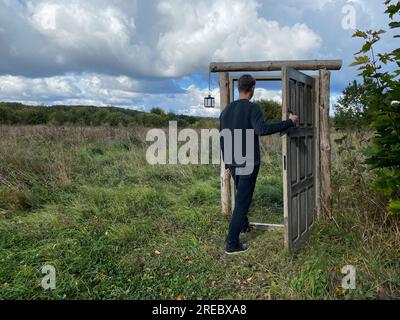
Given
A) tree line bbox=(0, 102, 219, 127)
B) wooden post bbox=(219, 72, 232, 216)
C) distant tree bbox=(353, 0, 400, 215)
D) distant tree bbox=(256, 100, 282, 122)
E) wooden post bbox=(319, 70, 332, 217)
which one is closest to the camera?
distant tree bbox=(353, 0, 400, 215)

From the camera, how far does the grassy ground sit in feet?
11.1

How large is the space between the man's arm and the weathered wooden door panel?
0.51ft

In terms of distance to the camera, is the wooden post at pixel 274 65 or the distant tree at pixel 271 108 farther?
the distant tree at pixel 271 108

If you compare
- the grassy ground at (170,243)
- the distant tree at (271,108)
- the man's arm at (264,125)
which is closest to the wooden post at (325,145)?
the grassy ground at (170,243)

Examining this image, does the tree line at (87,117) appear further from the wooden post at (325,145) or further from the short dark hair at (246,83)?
the short dark hair at (246,83)

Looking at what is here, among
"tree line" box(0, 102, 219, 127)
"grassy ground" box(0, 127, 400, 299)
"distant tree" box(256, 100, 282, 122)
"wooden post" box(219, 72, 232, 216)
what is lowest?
"grassy ground" box(0, 127, 400, 299)

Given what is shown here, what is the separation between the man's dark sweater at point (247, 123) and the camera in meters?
3.70

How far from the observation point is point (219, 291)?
3408 millimetres

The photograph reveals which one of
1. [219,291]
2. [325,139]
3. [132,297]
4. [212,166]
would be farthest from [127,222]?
[212,166]

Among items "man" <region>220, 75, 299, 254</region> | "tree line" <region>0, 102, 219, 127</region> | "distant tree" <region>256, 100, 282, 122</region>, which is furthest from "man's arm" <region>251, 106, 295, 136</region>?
"tree line" <region>0, 102, 219, 127</region>

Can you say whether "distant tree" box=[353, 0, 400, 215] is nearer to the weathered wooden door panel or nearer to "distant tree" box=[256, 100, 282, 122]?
the weathered wooden door panel

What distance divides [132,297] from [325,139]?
3486 millimetres

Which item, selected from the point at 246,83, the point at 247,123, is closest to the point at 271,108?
the point at 246,83
